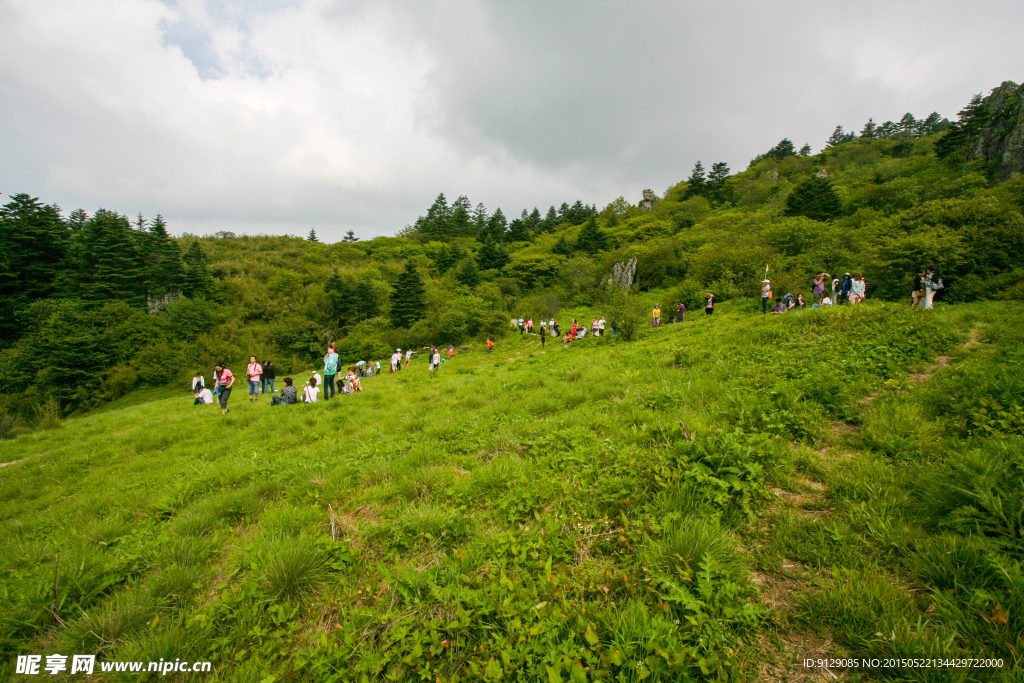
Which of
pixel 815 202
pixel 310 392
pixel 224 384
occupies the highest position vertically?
pixel 815 202

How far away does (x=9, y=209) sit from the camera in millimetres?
41219

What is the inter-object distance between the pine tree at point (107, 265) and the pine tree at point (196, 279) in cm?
399

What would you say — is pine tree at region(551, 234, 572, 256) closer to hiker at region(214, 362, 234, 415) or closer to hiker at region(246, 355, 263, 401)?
hiker at region(246, 355, 263, 401)

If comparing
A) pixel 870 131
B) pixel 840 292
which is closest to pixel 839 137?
pixel 870 131

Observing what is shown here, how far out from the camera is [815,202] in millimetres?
39281

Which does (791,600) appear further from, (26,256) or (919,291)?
(26,256)

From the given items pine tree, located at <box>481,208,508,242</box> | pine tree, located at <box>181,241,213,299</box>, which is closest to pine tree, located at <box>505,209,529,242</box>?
pine tree, located at <box>481,208,508,242</box>

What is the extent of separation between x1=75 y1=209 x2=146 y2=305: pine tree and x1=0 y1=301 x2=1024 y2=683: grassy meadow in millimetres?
50154

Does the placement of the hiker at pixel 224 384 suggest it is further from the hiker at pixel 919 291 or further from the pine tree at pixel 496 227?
the pine tree at pixel 496 227

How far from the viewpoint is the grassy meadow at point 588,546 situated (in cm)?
205

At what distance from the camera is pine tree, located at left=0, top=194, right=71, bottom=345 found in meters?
37.2

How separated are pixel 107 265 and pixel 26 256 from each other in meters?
9.11

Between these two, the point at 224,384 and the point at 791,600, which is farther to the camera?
the point at 224,384

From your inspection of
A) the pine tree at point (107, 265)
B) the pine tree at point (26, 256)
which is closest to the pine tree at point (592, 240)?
the pine tree at point (107, 265)
